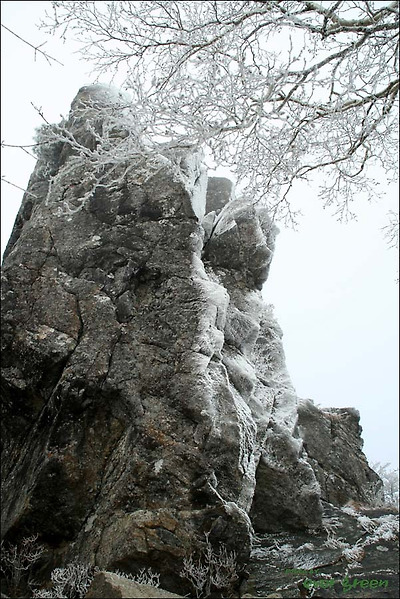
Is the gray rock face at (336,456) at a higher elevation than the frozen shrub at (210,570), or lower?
higher

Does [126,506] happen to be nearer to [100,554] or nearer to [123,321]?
[100,554]

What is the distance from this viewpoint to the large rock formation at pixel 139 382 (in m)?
6.72

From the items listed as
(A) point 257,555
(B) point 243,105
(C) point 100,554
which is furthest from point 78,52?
(A) point 257,555

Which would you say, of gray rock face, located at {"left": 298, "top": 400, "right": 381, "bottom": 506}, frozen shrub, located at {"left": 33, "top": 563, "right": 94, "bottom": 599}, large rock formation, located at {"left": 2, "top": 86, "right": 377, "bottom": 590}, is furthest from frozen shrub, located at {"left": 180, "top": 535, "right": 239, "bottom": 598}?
gray rock face, located at {"left": 298, "top": 400, "right": 381, "bottom": 506}

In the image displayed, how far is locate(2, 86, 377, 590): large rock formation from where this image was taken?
22.0ft

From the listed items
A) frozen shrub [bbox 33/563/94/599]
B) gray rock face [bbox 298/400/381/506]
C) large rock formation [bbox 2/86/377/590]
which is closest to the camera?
frozen shrub [bbox 33/563/94/599]

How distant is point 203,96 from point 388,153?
2.66 metres

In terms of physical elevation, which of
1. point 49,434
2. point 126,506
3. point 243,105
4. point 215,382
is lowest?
point 126,506

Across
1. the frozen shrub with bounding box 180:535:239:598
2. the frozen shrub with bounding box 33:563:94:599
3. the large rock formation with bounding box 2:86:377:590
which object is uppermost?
the large rock formation with bounding box 2:86:377:590

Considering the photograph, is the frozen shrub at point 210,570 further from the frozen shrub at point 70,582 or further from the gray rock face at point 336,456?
the gray rock face at point 336,456

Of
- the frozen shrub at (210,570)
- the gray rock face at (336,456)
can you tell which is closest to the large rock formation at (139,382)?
the frozen shrub at (210,570)

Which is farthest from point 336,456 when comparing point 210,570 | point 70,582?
point 70,582

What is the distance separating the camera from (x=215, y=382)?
7.70 metres

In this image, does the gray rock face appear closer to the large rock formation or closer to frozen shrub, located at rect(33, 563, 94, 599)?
the large rock formation
